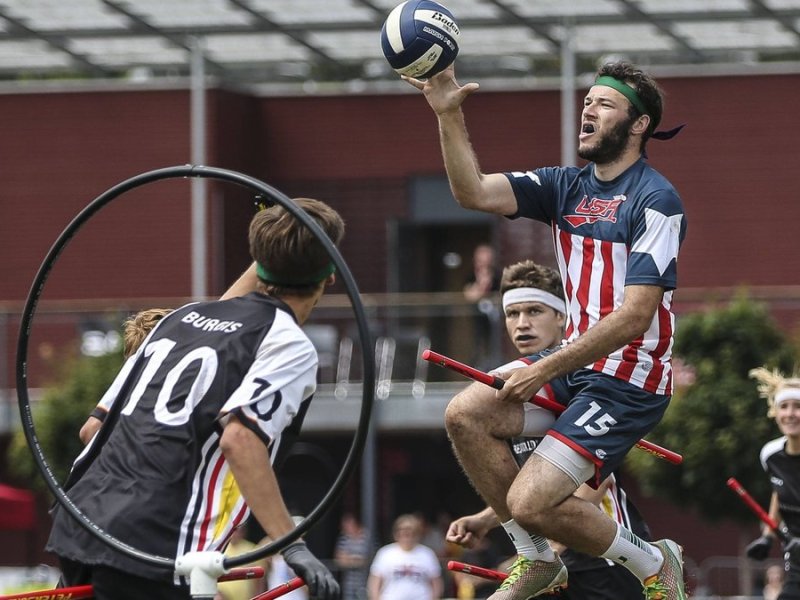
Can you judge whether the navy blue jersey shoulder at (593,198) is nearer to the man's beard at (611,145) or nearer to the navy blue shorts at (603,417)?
the man's beard at (611,145)

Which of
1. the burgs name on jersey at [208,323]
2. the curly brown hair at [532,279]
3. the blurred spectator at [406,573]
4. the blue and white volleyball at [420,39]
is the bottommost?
the blurred spectator at [406,573]

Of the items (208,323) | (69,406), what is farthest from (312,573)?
(69,406)

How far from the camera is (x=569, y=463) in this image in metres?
6.82

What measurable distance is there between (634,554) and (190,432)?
7.58 ft

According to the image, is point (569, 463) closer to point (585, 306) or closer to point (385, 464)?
point (585, 306)

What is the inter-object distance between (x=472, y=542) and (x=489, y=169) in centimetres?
2063

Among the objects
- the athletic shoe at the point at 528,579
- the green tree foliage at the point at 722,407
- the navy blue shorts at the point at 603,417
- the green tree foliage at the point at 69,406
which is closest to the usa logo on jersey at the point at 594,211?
the navy blue shorts at the point at 603,417

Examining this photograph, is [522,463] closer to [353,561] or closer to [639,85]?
[639,85]

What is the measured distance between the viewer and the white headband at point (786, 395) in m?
11.0

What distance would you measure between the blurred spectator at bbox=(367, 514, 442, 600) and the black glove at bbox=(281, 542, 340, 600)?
39.2ft

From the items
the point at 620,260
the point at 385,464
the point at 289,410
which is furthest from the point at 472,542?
the point at 385,464

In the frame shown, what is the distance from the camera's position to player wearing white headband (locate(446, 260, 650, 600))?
724 cm

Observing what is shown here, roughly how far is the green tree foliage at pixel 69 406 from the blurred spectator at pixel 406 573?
534 centimetres

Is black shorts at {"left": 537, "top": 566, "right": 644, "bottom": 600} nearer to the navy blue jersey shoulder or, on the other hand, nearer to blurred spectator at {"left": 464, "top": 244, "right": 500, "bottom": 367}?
the navy blue jersey shoulder
